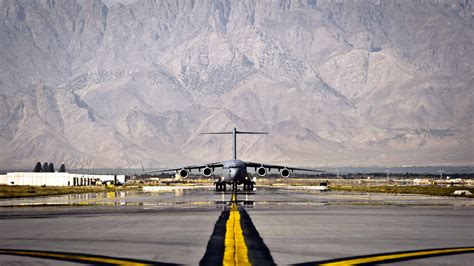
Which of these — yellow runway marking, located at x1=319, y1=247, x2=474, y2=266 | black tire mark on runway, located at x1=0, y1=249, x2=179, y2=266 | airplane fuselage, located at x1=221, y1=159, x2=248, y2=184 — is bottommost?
yellow runway marking, located at x1=319, y1=247, x2=474, y2=266

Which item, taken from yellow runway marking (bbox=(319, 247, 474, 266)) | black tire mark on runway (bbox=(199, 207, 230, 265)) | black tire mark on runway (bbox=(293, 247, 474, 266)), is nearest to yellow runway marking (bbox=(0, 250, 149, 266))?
black tire mark on runway (bbox=(199, 207, 230, 265))

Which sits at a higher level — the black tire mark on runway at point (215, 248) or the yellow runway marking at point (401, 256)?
the black tire mark on runway at point (215, 248)

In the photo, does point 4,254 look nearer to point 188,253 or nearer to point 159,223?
point 188,253

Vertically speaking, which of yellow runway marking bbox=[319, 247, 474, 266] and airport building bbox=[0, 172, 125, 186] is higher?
airport building bbox=[0, 172, 125, 186]

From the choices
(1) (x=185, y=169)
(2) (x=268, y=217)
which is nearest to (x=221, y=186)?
(1) (x=185, y=169)

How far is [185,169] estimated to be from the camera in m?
91.2

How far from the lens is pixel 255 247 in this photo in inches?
772

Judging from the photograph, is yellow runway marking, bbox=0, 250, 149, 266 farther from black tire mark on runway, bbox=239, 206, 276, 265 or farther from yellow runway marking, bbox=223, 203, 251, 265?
black tire mark on runway, bbox=239, 206, 276, 265

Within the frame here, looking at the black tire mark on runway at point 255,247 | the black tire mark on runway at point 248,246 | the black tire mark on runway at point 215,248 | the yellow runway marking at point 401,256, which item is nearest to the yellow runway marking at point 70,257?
the black tire mark on runway at point 215,248

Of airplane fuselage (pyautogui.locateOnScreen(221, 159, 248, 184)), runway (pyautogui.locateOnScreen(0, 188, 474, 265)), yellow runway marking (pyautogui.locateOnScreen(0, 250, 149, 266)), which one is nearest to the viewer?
yellow runway marking (pyautogui.locateOnScreen(0, 250, 149, 266))

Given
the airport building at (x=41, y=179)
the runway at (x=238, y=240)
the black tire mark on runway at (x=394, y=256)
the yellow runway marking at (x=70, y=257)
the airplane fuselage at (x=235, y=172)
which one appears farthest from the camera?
the airport building at (x=41, y=179)

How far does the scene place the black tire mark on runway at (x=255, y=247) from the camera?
55.5ft

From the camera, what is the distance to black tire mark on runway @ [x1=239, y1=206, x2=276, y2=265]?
16.9 m

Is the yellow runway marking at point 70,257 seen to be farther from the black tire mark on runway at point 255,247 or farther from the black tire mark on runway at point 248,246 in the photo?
the black tire mark on runway at point 255,247
